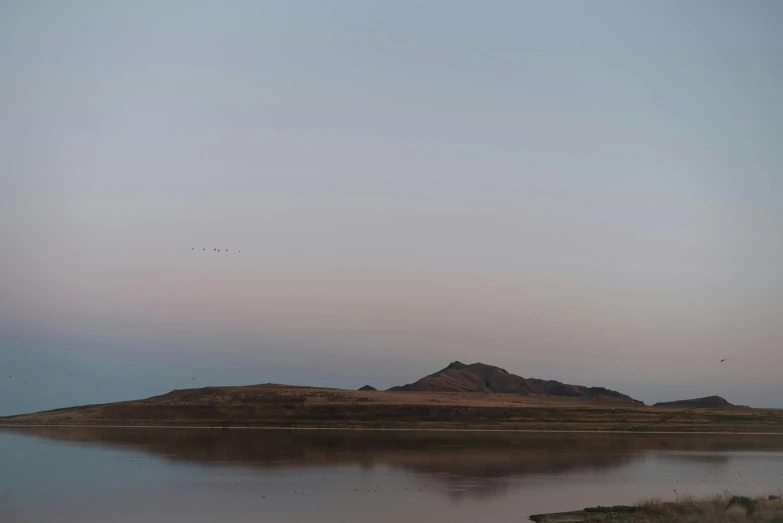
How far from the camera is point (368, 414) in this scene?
214 feet

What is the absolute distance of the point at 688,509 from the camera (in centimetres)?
2164

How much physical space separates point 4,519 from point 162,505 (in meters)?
4.49

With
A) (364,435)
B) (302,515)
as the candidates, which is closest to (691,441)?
(364,435)

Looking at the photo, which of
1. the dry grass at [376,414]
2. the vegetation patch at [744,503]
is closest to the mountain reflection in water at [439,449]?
the dry grass at [376,414]

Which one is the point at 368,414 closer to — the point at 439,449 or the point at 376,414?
the point at 376,414

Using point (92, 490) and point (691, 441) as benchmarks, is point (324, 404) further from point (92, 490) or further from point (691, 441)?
point (92, 490)

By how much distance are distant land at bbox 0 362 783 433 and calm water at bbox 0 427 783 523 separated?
389 inches

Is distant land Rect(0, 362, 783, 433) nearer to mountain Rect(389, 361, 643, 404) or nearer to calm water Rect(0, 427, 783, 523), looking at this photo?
calm water Rect(0, 427, 783, 523)

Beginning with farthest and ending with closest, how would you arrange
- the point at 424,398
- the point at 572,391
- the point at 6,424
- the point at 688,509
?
the point at 572,391 < the point at 424,398 < the point at 6,424 < the point at 688,509

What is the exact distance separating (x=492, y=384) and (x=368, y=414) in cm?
4926

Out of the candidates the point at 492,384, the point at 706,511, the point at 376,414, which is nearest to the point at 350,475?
the point at 706,511

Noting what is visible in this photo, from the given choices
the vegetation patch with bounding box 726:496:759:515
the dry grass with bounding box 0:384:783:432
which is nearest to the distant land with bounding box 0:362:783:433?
the dry grass with bounding box 0:384:783:432

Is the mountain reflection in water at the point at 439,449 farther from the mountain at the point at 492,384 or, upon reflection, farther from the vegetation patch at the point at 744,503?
the mountain at the point at 492,384

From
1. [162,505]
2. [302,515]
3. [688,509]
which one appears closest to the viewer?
[688,509]
